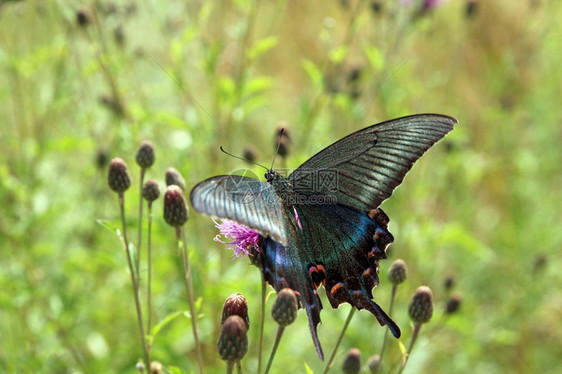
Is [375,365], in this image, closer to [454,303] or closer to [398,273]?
[398,273]

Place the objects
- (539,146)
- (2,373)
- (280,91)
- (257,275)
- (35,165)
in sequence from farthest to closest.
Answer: (280,91), (539,146), (35,165), (257,275), (2,373)

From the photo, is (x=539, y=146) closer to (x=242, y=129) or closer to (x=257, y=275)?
(x=242, y=129)

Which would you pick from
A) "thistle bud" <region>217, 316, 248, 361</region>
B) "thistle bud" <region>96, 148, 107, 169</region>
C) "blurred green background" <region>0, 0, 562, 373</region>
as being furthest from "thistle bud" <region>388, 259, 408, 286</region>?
"thistle bud" <region>96, 148, 107, 169</region>

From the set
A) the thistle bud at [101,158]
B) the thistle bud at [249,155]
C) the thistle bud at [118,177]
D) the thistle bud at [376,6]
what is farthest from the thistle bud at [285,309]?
the thistle bud at [376,6]

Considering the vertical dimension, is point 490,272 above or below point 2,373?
above

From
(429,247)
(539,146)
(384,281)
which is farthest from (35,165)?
(539,146)

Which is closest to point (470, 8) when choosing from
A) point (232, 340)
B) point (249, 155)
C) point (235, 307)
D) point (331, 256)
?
point (249, 155)

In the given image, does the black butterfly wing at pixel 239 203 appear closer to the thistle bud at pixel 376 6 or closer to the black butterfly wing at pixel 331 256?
the black butterfly wing at pixel 331 256
